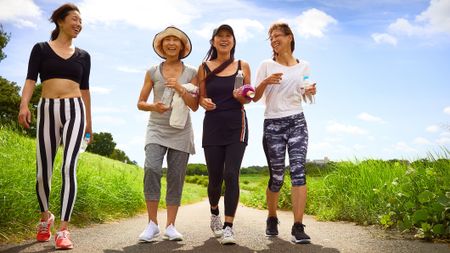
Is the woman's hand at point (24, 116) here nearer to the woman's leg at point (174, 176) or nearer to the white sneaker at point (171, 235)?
the woman's leg at point (174, 176)

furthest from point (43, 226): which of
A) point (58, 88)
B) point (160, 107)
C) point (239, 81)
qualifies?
point (239, 81)

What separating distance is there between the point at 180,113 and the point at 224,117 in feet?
1.57

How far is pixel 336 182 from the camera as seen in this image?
9.52 m

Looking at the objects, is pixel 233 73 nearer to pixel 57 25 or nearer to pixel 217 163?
pixel 217 163

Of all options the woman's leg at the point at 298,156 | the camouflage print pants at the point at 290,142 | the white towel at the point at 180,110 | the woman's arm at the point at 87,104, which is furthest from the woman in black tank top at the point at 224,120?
the woman's arm at the point at 87,104

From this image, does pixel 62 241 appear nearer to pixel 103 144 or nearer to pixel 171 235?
pixel 171 235

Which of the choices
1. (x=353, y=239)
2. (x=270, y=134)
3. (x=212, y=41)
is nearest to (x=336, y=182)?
(x=353, y=239)

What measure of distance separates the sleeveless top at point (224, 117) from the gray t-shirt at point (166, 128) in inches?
9.4

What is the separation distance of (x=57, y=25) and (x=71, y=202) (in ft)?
6.31

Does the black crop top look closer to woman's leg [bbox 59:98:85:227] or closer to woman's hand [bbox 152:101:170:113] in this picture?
woman's leg [bbox 59:98:85:227]

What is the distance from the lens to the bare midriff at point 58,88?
4949 millimetres

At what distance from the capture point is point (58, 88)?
4957 mm

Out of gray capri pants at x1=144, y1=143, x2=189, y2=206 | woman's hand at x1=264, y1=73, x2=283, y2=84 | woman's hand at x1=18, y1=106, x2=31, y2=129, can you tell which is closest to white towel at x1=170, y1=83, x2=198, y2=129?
gray capri pants at x1=144, y1=143, x2=189, y2=206

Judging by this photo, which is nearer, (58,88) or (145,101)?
(58,88)
